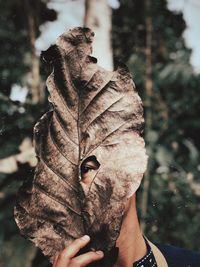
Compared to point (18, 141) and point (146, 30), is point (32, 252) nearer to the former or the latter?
point (18, 141)

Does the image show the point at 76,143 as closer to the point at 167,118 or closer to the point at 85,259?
the point at 85,259

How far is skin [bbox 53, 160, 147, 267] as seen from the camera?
55cm

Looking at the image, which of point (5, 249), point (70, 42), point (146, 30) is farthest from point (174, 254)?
point (146, 30)

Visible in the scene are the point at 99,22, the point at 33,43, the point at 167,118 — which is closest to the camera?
the point at 99,22

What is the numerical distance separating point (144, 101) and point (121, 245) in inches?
77.9

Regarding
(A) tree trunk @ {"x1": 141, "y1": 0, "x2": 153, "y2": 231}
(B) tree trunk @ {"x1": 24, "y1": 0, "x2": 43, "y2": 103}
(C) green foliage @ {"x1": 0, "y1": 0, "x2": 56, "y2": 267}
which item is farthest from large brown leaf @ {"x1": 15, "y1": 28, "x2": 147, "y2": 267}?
(B) tree trunk @ {"x1": 24, "y1": 0, "x2": 43, "y2": 103}

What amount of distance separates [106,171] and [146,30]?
94.5 inches

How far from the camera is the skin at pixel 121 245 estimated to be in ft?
1.79

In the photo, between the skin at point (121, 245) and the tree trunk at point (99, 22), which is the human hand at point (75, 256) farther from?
the tree trunk at point (99, 22)

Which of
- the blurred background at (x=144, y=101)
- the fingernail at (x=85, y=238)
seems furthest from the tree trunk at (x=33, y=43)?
the fingernail at (x=85, y=238)

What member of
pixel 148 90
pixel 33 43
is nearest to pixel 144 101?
pixel 148 90

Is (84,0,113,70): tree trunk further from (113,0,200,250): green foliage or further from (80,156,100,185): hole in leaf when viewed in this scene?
(80,156,100,185): hole in leaf

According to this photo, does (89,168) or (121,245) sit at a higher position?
(89,168)

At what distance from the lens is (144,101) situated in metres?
2.62
